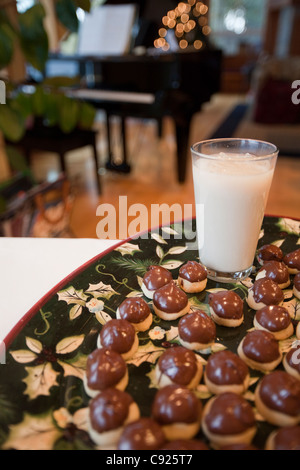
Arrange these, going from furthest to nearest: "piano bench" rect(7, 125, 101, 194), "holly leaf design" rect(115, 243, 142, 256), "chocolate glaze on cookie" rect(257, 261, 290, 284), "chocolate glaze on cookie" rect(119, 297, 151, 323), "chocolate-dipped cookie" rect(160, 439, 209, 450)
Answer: "piano bench" rect(7, 125, 101, 194) < "holly leaf design" rect(115, 243, 142, 256) < "chocolate glaze on cookie" rect(257, 261, 290, 284) < "chocolate glaze on cookie" rect(119, 297, 151, 323) < "chocolate-dipped cookie" rect(160, 439, 209, 450)

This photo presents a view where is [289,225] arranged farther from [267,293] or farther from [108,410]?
[108,410]

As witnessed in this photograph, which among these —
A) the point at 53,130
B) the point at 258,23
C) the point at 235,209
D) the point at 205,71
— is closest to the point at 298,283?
the point at 235,209

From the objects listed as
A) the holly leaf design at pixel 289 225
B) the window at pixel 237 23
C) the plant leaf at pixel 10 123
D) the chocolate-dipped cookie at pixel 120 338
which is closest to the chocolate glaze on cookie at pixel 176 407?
the chocolate-dipped cookie at pixel 120 338

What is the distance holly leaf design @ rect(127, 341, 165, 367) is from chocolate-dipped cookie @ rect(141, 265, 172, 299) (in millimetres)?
117

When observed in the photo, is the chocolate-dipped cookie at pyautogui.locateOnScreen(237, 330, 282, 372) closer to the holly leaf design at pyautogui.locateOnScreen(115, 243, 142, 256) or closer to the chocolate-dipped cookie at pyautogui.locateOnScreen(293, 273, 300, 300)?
the chocolate-dipped cookie at pyautogui.locateOnScreen(293, 273, 300, 300)

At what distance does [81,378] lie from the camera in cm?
50

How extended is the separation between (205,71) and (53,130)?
1.37 meters

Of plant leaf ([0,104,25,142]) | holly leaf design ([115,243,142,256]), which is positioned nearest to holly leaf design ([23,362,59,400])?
holly leaf design ([115,243,142,256])

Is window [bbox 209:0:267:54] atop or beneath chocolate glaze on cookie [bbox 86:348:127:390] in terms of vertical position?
atop

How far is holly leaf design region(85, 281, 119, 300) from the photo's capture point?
664 mm

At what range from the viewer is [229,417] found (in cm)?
40

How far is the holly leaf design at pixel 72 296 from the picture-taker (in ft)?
2.07

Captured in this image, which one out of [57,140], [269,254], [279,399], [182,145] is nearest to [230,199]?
[269,254]

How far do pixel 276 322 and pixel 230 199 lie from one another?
0.82ft
